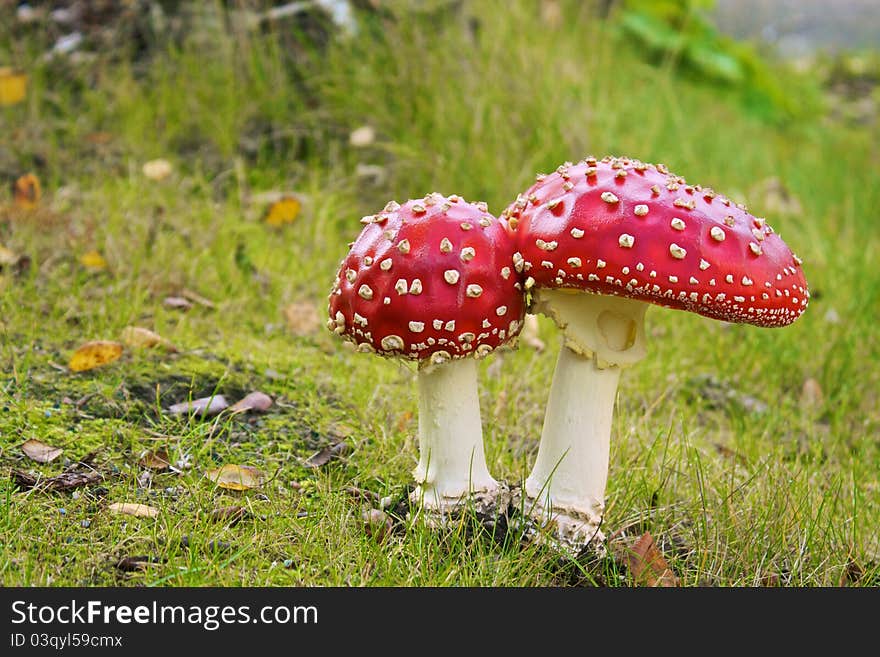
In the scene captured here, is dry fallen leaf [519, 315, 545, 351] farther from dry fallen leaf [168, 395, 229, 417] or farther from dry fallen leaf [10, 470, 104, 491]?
dry fallen leaf [10, 470, 104, 491]

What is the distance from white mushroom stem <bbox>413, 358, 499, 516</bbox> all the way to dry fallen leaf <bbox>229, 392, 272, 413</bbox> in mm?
715

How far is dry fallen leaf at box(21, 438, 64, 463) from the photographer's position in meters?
2.46

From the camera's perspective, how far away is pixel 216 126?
4.79 meters

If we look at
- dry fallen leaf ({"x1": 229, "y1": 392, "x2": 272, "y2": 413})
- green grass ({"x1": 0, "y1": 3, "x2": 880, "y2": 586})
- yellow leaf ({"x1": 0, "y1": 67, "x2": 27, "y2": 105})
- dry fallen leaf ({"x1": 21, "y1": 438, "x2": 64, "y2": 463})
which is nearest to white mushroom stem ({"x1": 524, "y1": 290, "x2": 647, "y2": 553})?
green grass ({"x1": 0, "y1": 3, "x2": 880, "y2": 586})

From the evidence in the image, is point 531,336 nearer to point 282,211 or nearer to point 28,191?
point 282,211

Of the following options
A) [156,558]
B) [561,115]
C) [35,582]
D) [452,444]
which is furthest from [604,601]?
[561,115]

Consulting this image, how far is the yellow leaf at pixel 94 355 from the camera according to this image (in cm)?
294

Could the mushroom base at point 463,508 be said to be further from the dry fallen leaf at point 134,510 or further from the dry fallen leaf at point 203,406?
the dry fallen leaf at point 203,406

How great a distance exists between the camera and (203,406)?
9.36 ft

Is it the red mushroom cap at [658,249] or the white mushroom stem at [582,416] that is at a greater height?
the red mushroom cap at [658,249]

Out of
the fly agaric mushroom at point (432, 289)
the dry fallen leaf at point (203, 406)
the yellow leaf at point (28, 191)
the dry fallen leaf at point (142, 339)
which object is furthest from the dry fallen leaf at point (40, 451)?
the yellow leaf at point (28, 191)

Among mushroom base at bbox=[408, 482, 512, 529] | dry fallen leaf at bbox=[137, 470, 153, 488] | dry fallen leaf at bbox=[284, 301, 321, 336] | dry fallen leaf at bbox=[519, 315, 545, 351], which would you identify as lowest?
dry fallen leaf at bbox=[519, 315, 545, 351]

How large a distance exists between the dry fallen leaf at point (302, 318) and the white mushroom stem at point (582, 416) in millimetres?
1485

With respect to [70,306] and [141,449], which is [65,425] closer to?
[141,449]
